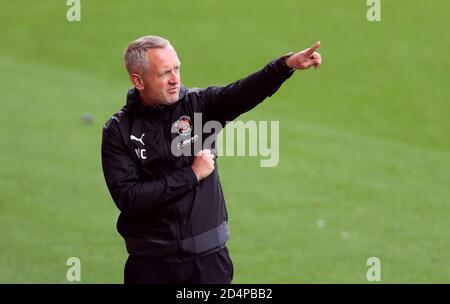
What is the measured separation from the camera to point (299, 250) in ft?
27.2

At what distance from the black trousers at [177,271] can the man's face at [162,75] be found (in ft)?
2.69

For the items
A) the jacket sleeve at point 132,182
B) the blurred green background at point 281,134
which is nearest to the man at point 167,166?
the jacket sleeve at point 132,182

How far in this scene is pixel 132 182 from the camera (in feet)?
14.4

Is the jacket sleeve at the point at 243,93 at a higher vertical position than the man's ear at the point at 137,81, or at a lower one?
lower

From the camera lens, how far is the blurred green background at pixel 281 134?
8.23 m

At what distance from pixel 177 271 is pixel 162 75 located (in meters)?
0.98

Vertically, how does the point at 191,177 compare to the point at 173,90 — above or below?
below

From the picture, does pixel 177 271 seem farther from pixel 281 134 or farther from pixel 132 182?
pixel 281 134

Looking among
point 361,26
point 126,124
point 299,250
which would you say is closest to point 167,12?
point 361,26

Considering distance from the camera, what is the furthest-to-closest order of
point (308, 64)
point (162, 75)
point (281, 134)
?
point (281, 134) → point (162, 75) → point (308, 64)

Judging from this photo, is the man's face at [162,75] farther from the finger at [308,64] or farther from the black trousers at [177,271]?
the black trousers at [177,271]

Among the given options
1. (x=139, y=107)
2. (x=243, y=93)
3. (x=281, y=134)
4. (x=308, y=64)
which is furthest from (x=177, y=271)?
(x=281, y=134)

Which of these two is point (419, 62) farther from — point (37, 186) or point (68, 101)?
point (37, 186)

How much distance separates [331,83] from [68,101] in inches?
155
